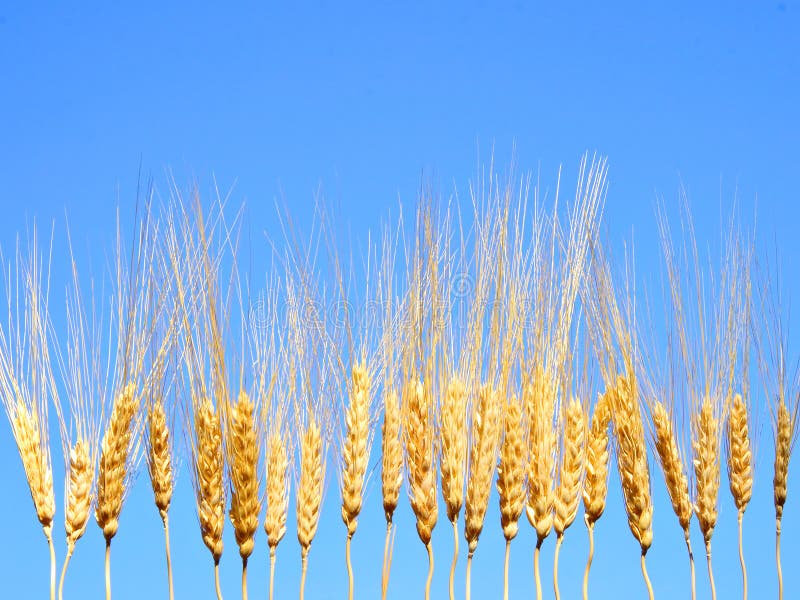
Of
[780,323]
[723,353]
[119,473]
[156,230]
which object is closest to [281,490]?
[119,473]

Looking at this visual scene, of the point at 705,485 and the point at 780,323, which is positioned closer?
the point at 705,485

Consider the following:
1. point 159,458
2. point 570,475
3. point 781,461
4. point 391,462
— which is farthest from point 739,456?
point 159,458

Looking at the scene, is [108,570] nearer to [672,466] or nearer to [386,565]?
[386,565]

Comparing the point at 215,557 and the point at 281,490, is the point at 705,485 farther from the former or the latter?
the point at 215,557

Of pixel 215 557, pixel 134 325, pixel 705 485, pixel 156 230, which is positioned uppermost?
pixel 156 230

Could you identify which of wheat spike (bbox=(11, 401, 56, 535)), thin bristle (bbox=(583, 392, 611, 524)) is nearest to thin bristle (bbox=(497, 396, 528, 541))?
thin bristle (bbox=(583, 392, 611, 524))

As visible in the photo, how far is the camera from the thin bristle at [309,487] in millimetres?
3400

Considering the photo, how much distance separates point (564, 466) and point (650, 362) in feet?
1.84

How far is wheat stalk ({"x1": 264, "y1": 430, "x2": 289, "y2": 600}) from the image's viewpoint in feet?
11.1

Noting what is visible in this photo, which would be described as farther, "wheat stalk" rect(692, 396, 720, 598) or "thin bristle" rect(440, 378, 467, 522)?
"wheat stalk" rect(692, 396, 720, 598)

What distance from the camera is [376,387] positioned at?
3.60 m

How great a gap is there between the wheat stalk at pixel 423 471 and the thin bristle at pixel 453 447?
0.05 m

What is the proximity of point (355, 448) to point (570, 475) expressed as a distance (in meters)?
0.79

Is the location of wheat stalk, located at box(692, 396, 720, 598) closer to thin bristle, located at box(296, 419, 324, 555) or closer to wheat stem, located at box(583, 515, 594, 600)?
wheat stem, located at box(583, 515, 594, 600)
